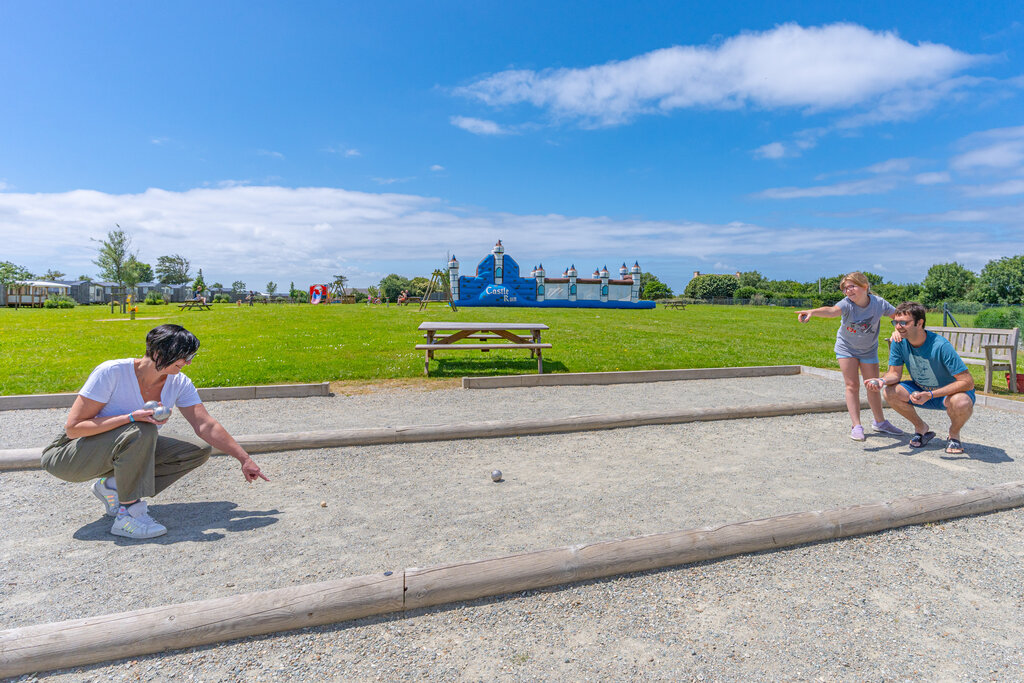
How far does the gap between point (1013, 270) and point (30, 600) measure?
7902cm

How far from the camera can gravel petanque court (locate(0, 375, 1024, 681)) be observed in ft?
8.25

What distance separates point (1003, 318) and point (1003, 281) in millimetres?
50275

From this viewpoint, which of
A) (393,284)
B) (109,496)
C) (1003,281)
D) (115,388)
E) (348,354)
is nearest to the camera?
(115,388)

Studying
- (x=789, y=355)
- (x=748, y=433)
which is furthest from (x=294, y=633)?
(x=789, y=355)

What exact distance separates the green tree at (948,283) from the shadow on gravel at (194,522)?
88666 millimetres

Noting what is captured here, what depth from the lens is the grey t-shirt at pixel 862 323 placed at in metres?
5.85

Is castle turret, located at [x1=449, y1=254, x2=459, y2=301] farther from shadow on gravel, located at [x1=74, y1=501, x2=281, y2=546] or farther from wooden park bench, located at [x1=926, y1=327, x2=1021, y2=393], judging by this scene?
shadow on gravel, located at [x1=74, y1=501, x2=281, y2=546]

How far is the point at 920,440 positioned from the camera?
5.79 metres

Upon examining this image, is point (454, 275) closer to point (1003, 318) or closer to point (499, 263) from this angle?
point (499, 263)

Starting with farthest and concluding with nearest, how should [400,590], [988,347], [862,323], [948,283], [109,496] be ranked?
[948,283] → [988,347] → [862,323] → [109,496] → [400,590]

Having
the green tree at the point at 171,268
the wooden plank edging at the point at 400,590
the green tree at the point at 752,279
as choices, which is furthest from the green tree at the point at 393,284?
the wooden plank edging at the point at 400,590

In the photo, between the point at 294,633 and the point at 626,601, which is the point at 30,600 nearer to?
the point at 294,633

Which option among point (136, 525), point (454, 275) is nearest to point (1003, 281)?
point (454, 275)

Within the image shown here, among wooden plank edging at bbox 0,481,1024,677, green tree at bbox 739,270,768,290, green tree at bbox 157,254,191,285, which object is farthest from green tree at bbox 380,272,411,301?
wooden plank edging at bbox 0,481,1024,677
